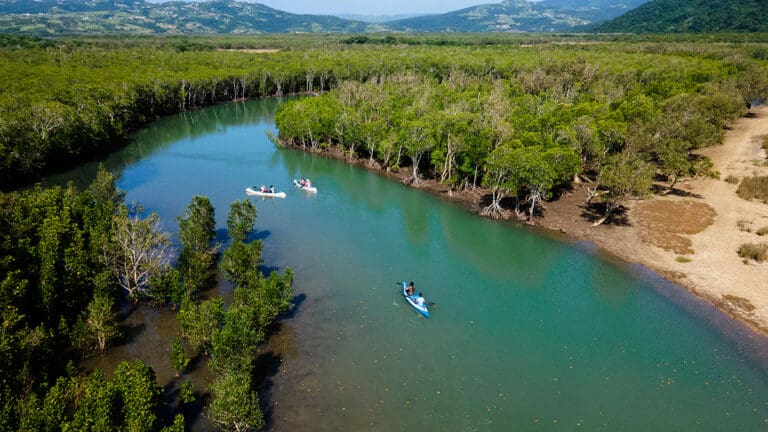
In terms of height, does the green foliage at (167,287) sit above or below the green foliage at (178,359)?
above

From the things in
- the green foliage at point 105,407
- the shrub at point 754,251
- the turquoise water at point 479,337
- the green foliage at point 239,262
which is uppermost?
the green foliage at point 105,407

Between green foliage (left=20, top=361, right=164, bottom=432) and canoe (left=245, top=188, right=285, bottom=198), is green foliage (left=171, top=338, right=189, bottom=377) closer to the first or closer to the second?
green foliage (left=20, top=361, right=164, bottom=432)

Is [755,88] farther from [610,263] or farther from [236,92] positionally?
[236,92]

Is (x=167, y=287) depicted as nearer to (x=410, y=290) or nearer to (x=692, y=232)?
(x=410, y=290)

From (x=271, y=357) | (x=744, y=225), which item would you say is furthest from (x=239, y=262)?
A: (x=744, y=225)

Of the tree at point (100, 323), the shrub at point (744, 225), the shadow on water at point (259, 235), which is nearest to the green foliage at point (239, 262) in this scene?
the tree at point (100, 323)

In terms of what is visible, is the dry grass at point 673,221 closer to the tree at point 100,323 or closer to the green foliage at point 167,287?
the green foliage at point 167,287
